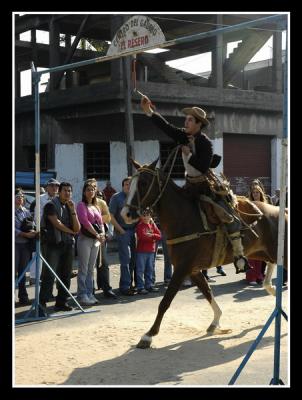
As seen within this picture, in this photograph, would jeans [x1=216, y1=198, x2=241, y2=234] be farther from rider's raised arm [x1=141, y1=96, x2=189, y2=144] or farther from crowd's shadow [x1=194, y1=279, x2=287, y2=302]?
crowd's shadow [x1=194, y1=279, x2=287, y2=302]

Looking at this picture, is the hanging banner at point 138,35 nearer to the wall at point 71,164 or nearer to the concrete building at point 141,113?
the concrete building at point 141,113

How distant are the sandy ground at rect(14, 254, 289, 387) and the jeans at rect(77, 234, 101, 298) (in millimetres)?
426

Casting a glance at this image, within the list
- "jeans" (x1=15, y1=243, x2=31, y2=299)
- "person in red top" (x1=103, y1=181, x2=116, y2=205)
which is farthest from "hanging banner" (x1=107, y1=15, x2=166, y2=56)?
"person in red top" (x1=103, y1=181, x2=116, y2=205)

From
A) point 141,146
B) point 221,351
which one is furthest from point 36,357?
point 141,146

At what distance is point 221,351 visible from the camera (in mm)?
6824

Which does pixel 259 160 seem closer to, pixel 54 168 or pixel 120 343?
pixel 54 168

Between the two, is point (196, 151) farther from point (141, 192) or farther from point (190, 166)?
point (141, 192)

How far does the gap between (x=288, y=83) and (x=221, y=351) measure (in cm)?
366

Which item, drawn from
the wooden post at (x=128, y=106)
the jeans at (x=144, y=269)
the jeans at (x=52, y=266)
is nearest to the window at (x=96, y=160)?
the wooden post at (x=128, y=106)

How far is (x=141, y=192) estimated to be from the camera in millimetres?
6992

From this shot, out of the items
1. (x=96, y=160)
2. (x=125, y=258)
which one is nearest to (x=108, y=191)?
(x=96, y=160)

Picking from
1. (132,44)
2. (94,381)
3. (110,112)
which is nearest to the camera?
(94,381)

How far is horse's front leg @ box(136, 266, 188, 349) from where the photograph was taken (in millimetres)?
6961

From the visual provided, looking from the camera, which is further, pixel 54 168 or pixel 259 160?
pixel 259 160
